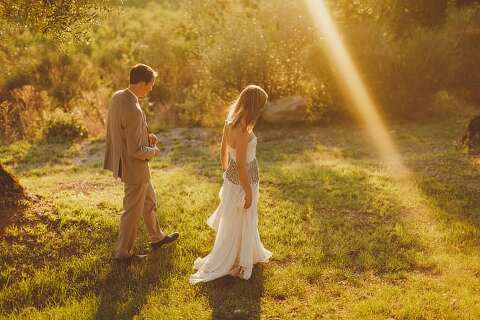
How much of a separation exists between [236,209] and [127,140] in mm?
1415

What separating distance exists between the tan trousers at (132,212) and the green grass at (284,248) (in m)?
0.28

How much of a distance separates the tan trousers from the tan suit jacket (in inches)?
5.4

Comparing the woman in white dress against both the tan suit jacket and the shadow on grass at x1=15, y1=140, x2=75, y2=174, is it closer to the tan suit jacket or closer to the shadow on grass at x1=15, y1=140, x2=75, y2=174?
the tan suit jacket

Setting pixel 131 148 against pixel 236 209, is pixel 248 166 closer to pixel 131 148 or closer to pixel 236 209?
pixel 236 209

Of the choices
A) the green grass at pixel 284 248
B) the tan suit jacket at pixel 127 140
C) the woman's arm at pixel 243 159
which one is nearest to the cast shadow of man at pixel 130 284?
the green grass at pixel 284 248

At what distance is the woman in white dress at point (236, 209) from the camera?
519cm

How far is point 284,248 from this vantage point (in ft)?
22.1

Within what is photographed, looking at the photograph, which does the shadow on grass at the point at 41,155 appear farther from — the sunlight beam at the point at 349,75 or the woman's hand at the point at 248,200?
the sunlight beam at the point at 349,75

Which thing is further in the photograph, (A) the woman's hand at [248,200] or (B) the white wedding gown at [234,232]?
(B) the white wedding gown at [234,232]

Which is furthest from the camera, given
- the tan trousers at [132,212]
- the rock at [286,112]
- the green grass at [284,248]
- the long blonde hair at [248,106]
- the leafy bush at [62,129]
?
the rock at [286,112]

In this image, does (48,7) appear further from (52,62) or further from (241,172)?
(52,62)

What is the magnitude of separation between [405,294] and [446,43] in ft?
41.2

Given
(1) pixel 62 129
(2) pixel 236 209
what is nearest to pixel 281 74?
(1) pixel 62 129

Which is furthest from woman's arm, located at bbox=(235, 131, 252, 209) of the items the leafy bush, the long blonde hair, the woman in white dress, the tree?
the leafy bush
